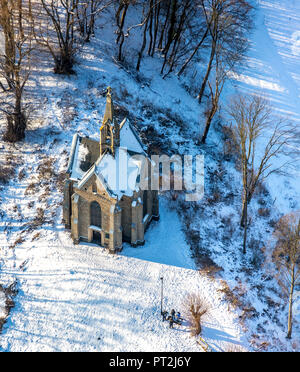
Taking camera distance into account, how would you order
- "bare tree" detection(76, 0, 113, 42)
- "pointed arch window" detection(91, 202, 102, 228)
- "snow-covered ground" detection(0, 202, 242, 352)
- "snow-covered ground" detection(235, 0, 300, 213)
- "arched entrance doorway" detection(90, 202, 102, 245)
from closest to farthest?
1. "snow-covered ground" detection(0, 202, 242, 352)
2. "pointed arch window" detection(91, 202, 102, 228)
3. "arched entrance doorway" detection(90, 202, 102, 245)
4. "snow-covered ground" detection(235, 0, 300, 213)
5. "bare tree" detection(76, 0, 113, 42)

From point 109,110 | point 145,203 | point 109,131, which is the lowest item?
point 145,203

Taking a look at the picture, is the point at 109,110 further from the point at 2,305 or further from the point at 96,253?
the point at 2,305

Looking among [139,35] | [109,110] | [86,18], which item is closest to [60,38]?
[86,18]

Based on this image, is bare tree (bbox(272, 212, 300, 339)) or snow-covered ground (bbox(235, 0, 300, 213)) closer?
bare tree (bbox(272, 212, 300, 339))

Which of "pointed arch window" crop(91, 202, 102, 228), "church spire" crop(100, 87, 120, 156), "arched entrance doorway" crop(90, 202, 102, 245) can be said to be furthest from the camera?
"arched entrance doorway" crop(90, 202, 102, 245)

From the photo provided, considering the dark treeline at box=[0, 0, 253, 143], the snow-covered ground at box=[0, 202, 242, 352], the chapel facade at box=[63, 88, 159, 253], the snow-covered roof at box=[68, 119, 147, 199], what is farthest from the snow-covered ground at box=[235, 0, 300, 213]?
the snow-covered roof at box=[68, 119, 147, 199]

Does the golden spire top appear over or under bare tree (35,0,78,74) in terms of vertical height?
under

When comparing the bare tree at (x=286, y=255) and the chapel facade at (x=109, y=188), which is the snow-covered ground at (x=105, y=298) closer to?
the chapel facade at (x=109, y=188)

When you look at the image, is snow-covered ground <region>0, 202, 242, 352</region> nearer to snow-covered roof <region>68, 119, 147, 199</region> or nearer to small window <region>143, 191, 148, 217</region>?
small window <region>143, 191, 148, 217</region>

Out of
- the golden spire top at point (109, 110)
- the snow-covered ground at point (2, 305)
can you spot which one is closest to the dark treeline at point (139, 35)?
the golden spire top at point (109, 110)
